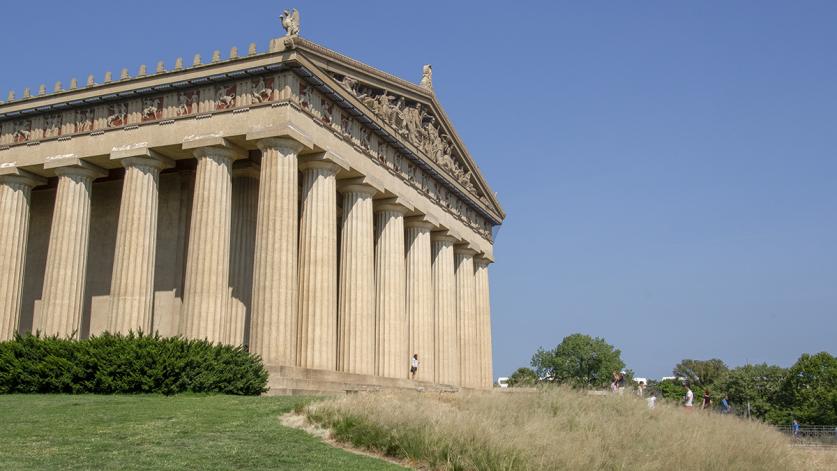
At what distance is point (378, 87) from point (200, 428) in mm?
28061

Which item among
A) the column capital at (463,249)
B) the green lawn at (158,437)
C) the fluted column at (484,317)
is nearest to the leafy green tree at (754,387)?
the fluted column at (484,317)

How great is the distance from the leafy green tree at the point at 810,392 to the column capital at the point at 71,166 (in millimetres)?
80927

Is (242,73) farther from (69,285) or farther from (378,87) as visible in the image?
(69,285)

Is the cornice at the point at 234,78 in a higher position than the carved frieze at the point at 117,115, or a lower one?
higher

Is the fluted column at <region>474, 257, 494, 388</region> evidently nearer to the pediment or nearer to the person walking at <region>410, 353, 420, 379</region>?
the pediment

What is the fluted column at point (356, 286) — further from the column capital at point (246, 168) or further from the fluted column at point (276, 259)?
the fluted column at point (276, 259)

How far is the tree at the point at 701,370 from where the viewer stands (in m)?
138

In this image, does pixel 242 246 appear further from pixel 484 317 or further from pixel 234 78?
pixel 484 317

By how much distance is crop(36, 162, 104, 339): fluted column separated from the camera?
36812mm

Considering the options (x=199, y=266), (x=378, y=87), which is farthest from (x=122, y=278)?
(x=378, y=87)

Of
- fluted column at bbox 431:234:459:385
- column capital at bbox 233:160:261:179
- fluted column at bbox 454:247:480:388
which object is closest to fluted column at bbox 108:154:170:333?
column capital at bbox 233:160:261:179

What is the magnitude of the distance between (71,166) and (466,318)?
2896 cm

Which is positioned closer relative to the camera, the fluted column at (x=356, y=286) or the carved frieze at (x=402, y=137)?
the carved frieze at (x=402, y=137)

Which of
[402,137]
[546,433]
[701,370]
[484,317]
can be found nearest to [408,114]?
[402,137]
